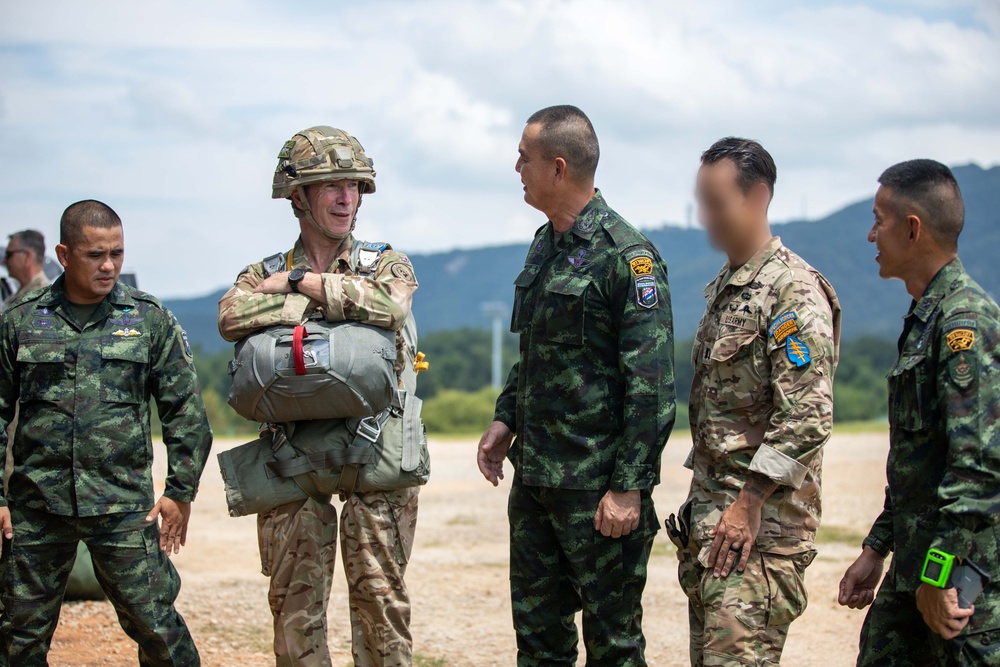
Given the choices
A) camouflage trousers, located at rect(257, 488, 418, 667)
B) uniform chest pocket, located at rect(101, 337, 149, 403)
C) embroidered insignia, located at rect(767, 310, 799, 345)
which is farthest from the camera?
uniform chest pocket, located at rect(101, 337, 149, 403)

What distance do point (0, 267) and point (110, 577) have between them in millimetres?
5608

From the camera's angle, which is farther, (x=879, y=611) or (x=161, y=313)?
(x=161, y=313)

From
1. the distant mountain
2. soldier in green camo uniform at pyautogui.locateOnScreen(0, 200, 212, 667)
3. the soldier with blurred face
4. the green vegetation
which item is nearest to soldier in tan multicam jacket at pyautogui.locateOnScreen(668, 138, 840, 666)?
soldier in green camo uniform at pyautogui.locateOnScreen(0, 200, 212, 667)

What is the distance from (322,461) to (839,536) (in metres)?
7.70

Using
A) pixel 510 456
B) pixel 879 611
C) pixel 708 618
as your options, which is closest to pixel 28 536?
pixel 510 456

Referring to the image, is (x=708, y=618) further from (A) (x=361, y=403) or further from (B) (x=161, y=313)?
(B) (x=161, y=313)

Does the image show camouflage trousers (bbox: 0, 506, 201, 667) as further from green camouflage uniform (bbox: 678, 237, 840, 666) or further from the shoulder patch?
the shoulder patch

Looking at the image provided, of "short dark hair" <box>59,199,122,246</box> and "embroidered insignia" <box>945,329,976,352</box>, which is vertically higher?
"short dark hair" <box>59,199,122,246</box>

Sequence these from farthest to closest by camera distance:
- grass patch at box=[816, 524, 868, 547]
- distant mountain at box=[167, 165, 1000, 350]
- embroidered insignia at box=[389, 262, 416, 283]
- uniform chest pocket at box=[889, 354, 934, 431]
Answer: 1. distant mountain at box=[167, 165, 1000, 350]
2. grass patch at box=[816, 524, 868, 547]
3. embroidered insignia at box=[389, 262, 416, 283]
4. uniform chest pocket at box=[889, 354, 934, 431]

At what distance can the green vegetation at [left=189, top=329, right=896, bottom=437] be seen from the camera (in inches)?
1180

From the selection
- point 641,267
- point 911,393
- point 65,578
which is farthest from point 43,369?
point 911,393

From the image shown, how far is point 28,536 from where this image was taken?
4.58 meters

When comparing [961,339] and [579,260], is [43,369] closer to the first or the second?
[579,260]

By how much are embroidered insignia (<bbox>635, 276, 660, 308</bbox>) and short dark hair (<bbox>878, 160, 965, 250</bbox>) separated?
910 mm
